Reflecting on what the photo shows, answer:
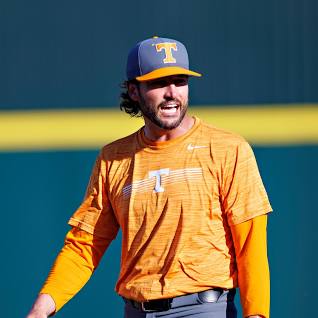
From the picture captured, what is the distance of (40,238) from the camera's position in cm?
455

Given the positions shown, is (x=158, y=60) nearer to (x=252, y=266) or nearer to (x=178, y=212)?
(x=178, y=212)

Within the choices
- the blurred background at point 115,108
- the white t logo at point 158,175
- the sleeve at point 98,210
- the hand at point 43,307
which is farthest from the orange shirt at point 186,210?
the blurred background at point 115,108

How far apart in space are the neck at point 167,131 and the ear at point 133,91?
0.14 m

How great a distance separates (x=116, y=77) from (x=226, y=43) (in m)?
0.53

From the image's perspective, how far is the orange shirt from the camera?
3.01m

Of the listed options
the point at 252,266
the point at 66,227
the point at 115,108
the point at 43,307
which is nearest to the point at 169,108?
the point at 252,266

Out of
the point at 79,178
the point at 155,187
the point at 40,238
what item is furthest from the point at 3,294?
the point at 155,187

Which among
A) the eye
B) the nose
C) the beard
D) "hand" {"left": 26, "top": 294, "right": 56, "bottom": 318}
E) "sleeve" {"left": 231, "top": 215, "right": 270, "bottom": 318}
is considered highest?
the eye

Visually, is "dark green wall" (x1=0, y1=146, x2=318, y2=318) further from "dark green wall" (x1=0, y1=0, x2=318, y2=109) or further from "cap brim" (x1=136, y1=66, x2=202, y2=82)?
"cap brim" (x1=136, y1=66, x2=202, y2=82)

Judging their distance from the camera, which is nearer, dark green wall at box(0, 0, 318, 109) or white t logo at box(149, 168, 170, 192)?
white t logo at box(149, 168, 170, 192)

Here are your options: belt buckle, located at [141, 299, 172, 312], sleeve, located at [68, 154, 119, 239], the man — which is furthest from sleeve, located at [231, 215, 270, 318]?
sleeve, located at [68, 154, 119, 239]

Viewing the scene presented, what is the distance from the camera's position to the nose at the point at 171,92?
3133 mm

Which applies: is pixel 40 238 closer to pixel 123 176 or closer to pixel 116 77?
pixel 116 77

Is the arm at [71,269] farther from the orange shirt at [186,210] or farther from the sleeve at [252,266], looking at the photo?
the sleeve at [252,266]
